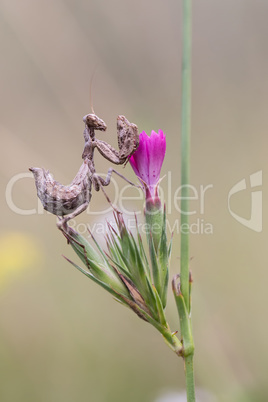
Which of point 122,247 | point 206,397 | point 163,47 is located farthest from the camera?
point 163,47

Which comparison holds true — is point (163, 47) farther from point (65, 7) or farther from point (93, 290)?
point (93, 290)

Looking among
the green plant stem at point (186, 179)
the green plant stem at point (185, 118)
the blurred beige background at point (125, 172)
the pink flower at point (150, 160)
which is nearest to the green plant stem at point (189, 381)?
the green plant stem at point (186, 179)

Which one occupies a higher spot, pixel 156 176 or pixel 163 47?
pixel 163 47

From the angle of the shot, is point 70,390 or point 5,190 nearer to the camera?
point 70,390

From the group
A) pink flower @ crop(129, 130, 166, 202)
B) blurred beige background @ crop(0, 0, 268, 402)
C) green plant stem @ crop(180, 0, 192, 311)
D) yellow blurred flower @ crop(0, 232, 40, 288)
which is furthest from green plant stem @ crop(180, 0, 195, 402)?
yellow blurred flower @ crop(0, 232, 40, 288)

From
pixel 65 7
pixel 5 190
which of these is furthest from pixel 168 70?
pixel 5 190

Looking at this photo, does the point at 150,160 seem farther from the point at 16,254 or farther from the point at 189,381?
the point at 16,254
